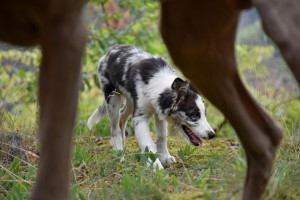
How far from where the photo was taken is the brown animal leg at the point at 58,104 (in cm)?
177

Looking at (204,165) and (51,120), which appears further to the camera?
(204,165)

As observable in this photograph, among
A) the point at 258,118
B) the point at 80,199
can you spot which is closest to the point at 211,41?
the point at 258,118

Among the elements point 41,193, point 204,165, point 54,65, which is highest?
point 54,65

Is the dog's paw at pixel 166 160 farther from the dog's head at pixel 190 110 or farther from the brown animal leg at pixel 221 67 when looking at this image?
the brown animal leg at pixel 221 67

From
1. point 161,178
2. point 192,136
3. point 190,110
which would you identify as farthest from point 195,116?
point 161,178

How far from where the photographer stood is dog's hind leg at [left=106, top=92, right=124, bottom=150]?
6.31 metres

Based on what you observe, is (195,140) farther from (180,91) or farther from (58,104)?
(58,104)

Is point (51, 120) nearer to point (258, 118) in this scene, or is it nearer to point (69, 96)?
point (69, 96)

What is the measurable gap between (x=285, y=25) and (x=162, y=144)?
3.94 m

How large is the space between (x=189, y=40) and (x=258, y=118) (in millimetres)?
536

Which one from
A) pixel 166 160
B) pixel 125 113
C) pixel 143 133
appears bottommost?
pixel 125 113

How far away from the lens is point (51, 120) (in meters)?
1.77

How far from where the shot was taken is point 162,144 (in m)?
5.89

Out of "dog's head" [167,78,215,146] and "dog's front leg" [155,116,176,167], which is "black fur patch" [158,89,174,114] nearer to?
"dog's head" [167,78,215,146]
